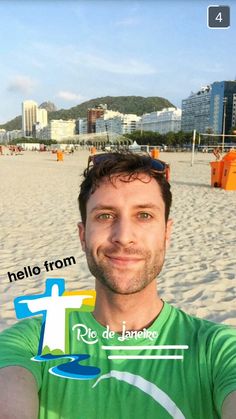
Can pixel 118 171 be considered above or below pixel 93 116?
below

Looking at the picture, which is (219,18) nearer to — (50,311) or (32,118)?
(50,311)

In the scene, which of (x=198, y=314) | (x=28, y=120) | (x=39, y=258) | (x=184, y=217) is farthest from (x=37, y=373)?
(x=28, y=120)

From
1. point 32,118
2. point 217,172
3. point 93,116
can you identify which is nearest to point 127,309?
point 217,172

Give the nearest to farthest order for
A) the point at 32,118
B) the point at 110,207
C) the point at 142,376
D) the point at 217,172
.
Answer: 1. the point at 142,376
2. the point at 110,207
3. the point at 217,172
4. the point at 32,118

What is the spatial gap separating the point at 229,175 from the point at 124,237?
33.4 ft

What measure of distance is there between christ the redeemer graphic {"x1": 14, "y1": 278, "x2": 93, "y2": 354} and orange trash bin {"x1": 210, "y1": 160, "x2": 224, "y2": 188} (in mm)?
10389

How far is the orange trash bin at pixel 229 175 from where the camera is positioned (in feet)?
34.5

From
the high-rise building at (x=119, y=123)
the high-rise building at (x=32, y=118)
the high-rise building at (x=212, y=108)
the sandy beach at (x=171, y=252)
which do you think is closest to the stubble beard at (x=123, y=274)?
the sandy beach at (x=171, y=252)

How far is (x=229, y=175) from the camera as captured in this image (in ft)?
35.3

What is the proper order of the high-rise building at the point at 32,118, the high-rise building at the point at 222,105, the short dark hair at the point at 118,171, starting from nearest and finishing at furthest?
the short dark hair at the point at 118,171, the high-rise building at the point at 222,105, the high-rise building at the point at 32,118

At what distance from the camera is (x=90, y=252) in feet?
3.76

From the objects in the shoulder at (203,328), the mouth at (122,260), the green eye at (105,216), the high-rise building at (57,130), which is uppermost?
the high-rise building at (57,130)

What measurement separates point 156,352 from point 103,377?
0.16 m

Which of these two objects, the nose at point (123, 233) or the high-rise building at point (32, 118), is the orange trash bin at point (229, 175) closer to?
the nose at point (123, 233)
